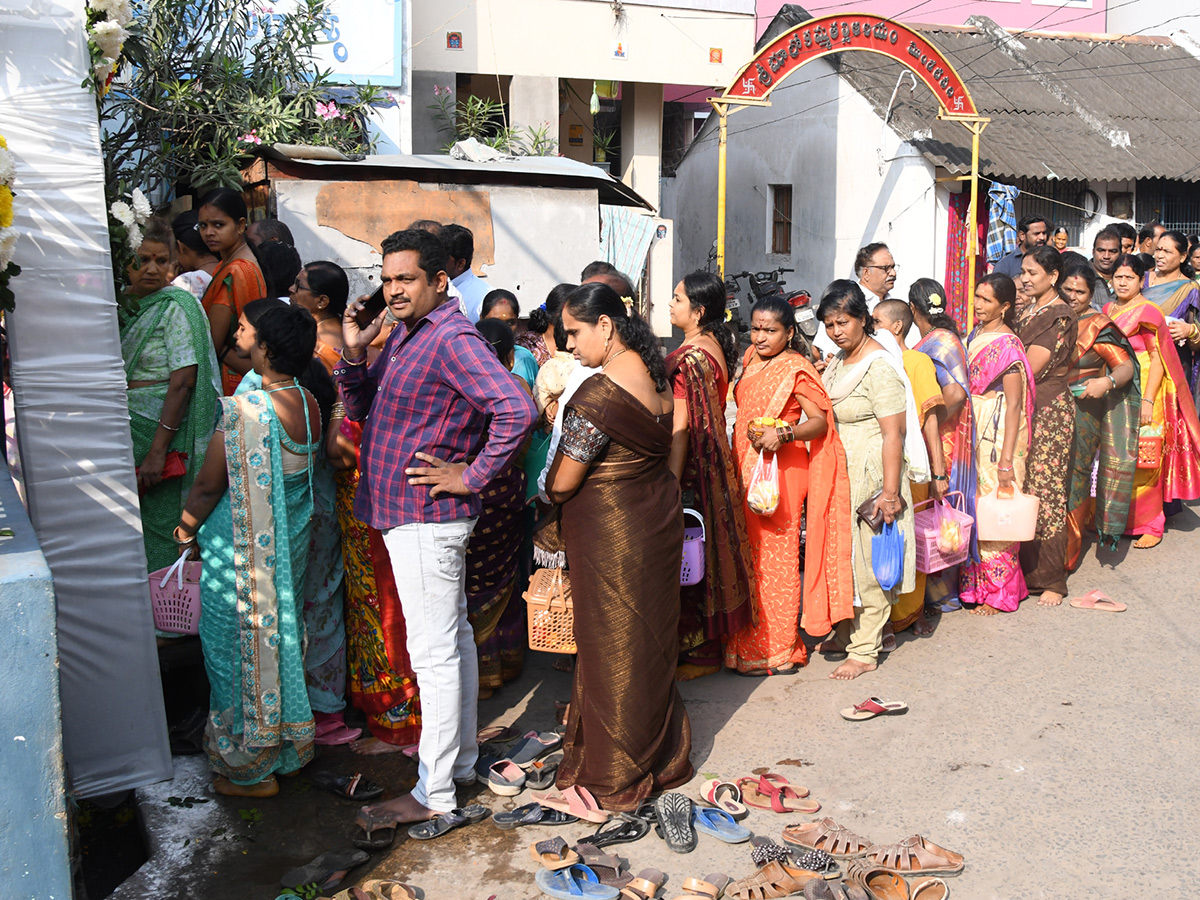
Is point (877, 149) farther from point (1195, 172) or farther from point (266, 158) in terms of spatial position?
point (266, 158)

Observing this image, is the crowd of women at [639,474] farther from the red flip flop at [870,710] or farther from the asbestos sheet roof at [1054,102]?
the asbestos sheet roof at [1054,102]

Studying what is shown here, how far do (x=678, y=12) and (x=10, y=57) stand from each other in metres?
9.92

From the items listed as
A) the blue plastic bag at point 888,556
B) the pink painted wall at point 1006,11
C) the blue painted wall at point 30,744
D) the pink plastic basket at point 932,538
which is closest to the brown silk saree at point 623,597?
the blue plastic bag at point 888,556

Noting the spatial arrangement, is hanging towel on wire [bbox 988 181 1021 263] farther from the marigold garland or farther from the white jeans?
the marigold garland

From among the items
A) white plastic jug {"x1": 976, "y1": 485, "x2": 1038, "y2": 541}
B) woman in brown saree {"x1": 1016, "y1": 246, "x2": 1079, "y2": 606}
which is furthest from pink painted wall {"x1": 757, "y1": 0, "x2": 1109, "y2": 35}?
white plastic jug {"x1": 976, "y1": 485, "x2": 1038, "y2": 541}

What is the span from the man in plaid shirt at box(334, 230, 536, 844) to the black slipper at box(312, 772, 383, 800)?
23cm

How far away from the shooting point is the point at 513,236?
28.4 ft

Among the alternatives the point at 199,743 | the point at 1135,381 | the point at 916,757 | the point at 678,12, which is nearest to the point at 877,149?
the point at 678,12

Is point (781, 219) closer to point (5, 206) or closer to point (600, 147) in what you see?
point (600, 147)

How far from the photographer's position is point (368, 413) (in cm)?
389

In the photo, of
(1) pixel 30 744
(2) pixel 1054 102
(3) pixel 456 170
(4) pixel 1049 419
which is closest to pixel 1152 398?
(4) pixel 1049 419

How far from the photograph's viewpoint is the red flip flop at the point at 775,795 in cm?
377

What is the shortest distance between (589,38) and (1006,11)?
13787 mm

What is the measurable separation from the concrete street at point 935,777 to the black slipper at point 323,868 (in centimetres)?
5
